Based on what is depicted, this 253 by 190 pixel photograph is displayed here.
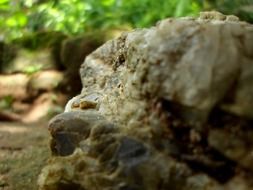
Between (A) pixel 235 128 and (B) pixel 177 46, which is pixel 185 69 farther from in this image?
(A) pixel 235 128

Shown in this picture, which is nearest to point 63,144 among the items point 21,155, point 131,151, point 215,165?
point 131,151

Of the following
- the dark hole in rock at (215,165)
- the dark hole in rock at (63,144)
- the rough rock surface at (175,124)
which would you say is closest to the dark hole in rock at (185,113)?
the rough rock surface at (175,124)

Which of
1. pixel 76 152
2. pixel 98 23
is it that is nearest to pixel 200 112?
pixel 76 152

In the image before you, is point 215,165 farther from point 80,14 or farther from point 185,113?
point 80,14

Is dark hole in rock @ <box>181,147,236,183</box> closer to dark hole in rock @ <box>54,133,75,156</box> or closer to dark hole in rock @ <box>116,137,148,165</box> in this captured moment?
dark hole in rock @ <box>116,137,148,165</box>

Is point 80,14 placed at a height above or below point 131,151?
below
